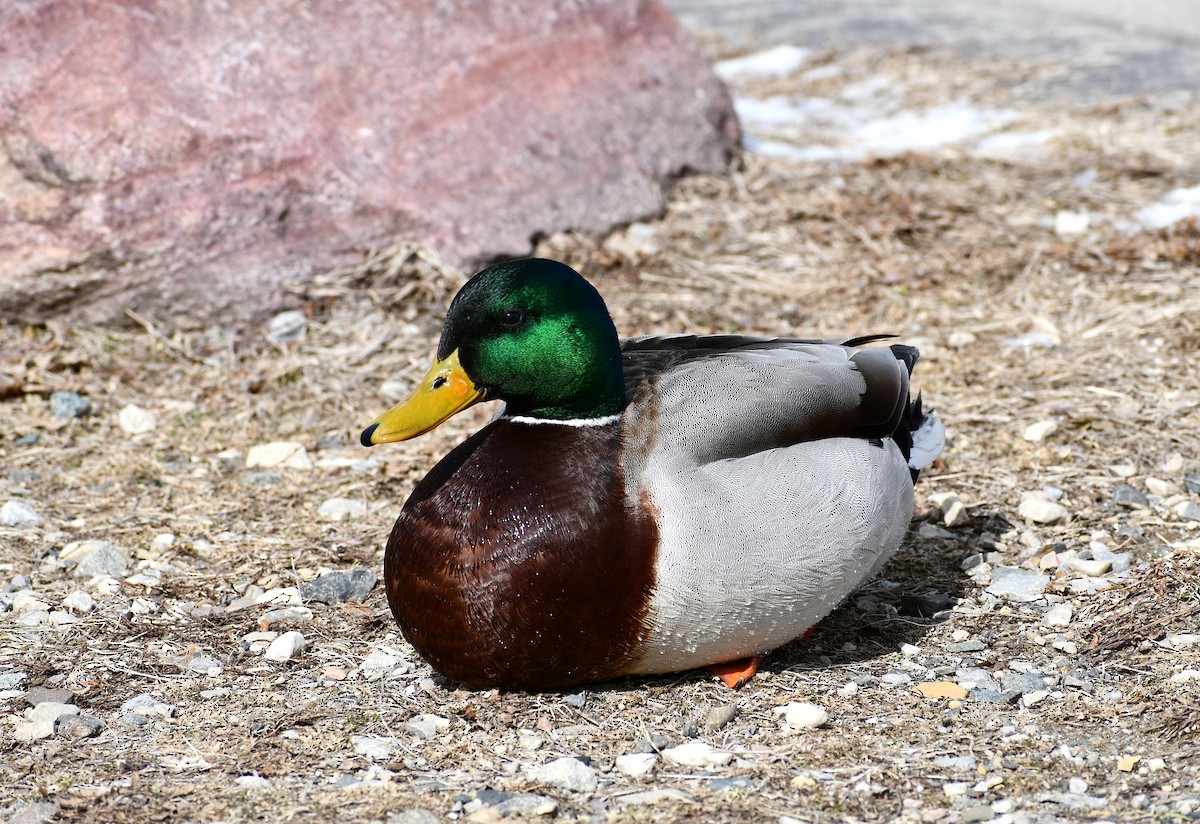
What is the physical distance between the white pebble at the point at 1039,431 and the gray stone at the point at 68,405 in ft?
10.6

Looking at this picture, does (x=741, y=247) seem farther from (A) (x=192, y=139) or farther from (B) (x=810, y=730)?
(B) (x=810, y=730)

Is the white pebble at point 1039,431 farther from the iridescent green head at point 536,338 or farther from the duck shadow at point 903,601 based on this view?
the iridescent green head at point 536,338

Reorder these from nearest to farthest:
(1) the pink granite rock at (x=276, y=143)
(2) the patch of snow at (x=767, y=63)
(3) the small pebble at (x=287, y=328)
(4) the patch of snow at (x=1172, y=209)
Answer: (1) the pink granite rock at (x=276, y=143) < (3) the small pebble at (x=287, y=328) < (4) the patch of snow at (x=1172, y=209) < (2) the patch of snow at (x=767, y=63)

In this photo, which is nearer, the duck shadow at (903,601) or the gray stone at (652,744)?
the gray stone at (652,744)

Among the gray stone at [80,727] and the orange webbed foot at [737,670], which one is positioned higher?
the gray stone at [80,727]

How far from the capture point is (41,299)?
5172 millimetres

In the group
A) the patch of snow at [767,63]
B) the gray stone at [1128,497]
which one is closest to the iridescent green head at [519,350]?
the gray stone at [1128,497]

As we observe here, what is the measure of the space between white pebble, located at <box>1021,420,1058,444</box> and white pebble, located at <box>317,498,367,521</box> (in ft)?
7.06

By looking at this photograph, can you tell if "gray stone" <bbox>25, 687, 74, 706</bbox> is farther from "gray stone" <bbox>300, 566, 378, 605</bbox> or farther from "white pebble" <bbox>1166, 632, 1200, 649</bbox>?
"white pebble" <bbox>1166, 632, 1200, 649</bbox>

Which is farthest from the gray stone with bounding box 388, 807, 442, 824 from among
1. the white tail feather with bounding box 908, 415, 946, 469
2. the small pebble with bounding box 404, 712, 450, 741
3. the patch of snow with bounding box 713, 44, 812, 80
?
the patch of snow with bounding box 713, 44, 812, 80

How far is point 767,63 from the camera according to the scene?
9141 millimetres

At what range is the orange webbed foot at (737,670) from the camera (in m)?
3.27

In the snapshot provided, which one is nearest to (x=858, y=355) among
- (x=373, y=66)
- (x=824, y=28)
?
(x=373, y=66)

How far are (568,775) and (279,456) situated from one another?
6.96 ft
